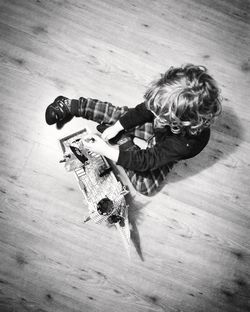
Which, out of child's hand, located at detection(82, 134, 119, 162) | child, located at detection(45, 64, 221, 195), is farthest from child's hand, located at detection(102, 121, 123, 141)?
child's hand, located at detection(82, 134, 119, 162)

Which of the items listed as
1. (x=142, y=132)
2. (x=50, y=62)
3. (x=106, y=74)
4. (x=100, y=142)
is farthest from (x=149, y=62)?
(x=100, y=142)

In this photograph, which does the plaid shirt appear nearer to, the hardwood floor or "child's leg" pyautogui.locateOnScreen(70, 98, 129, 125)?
"child's leg" pyautogui.locateOnScreen(70, 98, 129, 125)

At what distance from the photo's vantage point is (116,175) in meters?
1.57

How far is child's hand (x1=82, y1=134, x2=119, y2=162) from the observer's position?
1.24 meters

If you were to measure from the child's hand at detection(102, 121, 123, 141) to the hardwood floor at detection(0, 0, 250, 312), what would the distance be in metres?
0.20

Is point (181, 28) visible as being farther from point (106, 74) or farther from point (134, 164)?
point (134, 164)

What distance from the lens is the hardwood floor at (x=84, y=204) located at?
4.98 feet

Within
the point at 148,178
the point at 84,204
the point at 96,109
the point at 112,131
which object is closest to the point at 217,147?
the point at 148,178

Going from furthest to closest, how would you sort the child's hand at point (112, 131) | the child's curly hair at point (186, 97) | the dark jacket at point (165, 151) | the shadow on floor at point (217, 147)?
1. the shadow on floor at point (217, 147)
2. the child's hand at point (112, 131)
3. the dark jacket at point (165, 151)
4. the child's curly hair at point (186, 97)

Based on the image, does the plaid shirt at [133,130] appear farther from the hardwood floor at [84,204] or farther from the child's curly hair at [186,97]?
the child's curly hair at [186,97]

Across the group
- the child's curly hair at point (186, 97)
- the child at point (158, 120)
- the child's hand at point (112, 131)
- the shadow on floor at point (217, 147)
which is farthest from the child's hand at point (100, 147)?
the shadow on floor at point (217, 147)

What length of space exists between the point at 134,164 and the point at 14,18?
1287 millimetres

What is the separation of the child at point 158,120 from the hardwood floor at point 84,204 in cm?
14

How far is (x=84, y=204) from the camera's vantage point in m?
1.56
